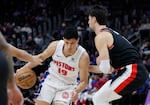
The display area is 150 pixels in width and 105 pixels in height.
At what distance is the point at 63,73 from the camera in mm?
6266

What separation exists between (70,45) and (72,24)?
12.1 metres

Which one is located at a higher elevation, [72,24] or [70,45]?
[70,45]

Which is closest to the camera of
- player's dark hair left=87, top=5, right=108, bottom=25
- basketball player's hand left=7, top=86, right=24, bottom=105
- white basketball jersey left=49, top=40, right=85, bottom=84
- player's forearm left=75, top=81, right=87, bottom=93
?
basketball player's hand left=7, top=86, right=24, bottom=105

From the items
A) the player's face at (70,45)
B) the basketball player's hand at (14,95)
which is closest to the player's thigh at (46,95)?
the player's face at (70,45)

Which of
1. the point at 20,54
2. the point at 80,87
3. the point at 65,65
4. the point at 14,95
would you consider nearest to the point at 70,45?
the point at 65,65

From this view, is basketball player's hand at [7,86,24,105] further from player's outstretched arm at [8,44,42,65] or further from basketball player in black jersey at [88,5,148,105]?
basketball player in black jersey at [88,5,148,105]

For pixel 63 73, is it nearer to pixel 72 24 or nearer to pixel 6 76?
pixel 6 76

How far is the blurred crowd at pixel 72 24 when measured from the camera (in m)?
11.5

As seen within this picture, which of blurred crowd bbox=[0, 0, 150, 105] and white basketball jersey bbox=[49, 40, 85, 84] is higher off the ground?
white basketball jersey bbox=[49, 40, 85, 84]

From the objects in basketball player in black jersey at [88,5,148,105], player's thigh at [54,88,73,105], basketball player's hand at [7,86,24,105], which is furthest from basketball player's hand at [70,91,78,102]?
basketball player's hand at [7,86,24,105]

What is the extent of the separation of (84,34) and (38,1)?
8.24 metres

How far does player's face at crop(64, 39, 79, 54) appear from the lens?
6051 mm

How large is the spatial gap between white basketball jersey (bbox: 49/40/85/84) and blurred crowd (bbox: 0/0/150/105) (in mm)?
4543

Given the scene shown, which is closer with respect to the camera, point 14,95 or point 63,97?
point 14,95
